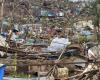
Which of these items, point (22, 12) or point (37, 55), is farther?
point (22, 12)

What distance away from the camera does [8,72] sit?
940 cm

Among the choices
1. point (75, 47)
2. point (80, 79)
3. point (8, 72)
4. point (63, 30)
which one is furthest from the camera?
point (63, 30)

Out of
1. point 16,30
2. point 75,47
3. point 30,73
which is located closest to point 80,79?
point 30,73

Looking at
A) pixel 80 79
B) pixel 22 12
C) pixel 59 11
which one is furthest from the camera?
pixel 59 11

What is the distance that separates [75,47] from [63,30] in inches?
242

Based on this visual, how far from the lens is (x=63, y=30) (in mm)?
17922

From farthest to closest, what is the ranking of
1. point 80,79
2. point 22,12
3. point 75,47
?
point 22,12, point 75,47, point 80,79

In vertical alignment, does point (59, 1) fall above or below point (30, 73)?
above

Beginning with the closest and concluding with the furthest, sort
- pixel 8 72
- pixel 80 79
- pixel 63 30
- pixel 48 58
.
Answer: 1. pixel 80 79
2. pixel 8 72
3. pixel 48 58
4. pixel 63 30

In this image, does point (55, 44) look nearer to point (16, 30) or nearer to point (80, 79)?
point (80, 79)

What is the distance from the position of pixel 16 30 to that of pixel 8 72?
9.65m

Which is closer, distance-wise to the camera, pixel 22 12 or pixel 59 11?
pixel 22 12

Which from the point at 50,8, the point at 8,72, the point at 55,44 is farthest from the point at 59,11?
the point at 8,72

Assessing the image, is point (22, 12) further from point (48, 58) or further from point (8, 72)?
point (8, 72)
